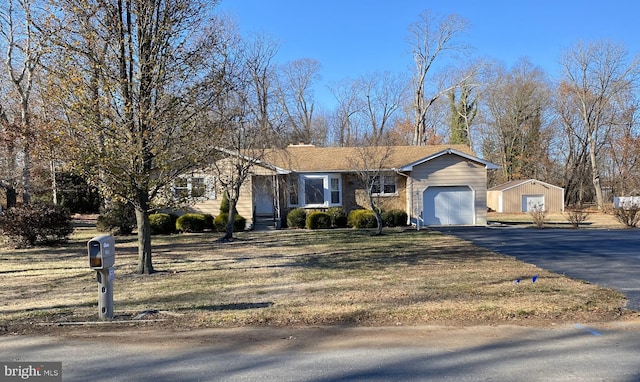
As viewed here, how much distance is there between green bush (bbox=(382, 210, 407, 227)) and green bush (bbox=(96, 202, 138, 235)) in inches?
454

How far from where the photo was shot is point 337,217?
21703 mm

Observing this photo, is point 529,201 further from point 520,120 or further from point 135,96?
point 135,96

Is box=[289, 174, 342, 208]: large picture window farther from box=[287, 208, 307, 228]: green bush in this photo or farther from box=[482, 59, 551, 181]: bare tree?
box=[482, 59, 551, 181]: bare tree

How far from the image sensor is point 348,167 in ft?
74.8

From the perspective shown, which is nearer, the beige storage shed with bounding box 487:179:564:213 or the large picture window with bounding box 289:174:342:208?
the large picture window with bounding box 289:174:342:208

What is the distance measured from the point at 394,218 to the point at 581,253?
10122mm

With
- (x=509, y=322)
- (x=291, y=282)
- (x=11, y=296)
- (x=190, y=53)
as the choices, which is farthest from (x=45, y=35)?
(x=509, y=322)

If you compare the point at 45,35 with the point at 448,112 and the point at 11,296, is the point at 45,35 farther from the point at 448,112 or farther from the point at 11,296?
the point at 448,112

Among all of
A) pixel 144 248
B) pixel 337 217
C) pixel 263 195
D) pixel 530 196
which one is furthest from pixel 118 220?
pixel 530 196

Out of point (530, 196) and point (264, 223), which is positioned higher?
point (530, 196)

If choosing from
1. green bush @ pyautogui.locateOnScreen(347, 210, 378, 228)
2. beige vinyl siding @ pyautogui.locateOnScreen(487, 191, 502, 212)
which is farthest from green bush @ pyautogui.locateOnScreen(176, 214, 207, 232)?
beige vinyl siding @ pyautogui.locateOnScreen(487, 191, 502, 212)

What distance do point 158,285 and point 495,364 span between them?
6.65m

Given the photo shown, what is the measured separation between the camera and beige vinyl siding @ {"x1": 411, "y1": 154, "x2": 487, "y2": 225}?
2272 cm

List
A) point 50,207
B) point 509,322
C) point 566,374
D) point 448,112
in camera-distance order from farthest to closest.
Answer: point 448,112 → point 50,207 → point 509,322 → point 566,374
